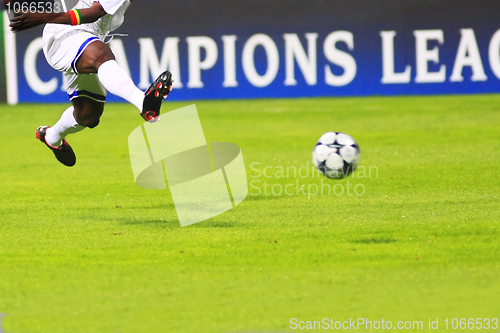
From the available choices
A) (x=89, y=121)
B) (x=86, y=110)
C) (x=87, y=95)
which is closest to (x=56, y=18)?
(x=87, y=95)

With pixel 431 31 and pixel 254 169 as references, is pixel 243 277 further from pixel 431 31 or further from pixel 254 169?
pixel 431 31

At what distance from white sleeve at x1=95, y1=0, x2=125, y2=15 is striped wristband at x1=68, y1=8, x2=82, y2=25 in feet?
0.79

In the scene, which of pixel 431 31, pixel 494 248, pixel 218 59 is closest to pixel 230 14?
pixel 218 59

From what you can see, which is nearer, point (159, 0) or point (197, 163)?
point (197, 163)

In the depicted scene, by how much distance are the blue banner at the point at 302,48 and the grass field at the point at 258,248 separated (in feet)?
21.7

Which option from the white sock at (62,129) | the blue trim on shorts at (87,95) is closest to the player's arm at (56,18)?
the blue trim on shorts at (87,95)

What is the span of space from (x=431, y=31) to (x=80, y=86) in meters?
11.8

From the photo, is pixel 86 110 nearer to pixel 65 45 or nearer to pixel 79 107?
pixel 79 107

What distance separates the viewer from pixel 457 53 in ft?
56.7

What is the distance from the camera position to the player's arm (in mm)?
6016

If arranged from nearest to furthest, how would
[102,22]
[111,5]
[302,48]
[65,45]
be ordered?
[111,5] < [65,45] < [102,22] < [302,48]

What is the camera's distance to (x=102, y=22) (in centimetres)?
687

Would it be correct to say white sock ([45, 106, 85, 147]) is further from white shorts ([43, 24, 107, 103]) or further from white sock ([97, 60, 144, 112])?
white sock ([97, 60, 144, 112])

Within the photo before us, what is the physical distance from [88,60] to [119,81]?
1.49ft
